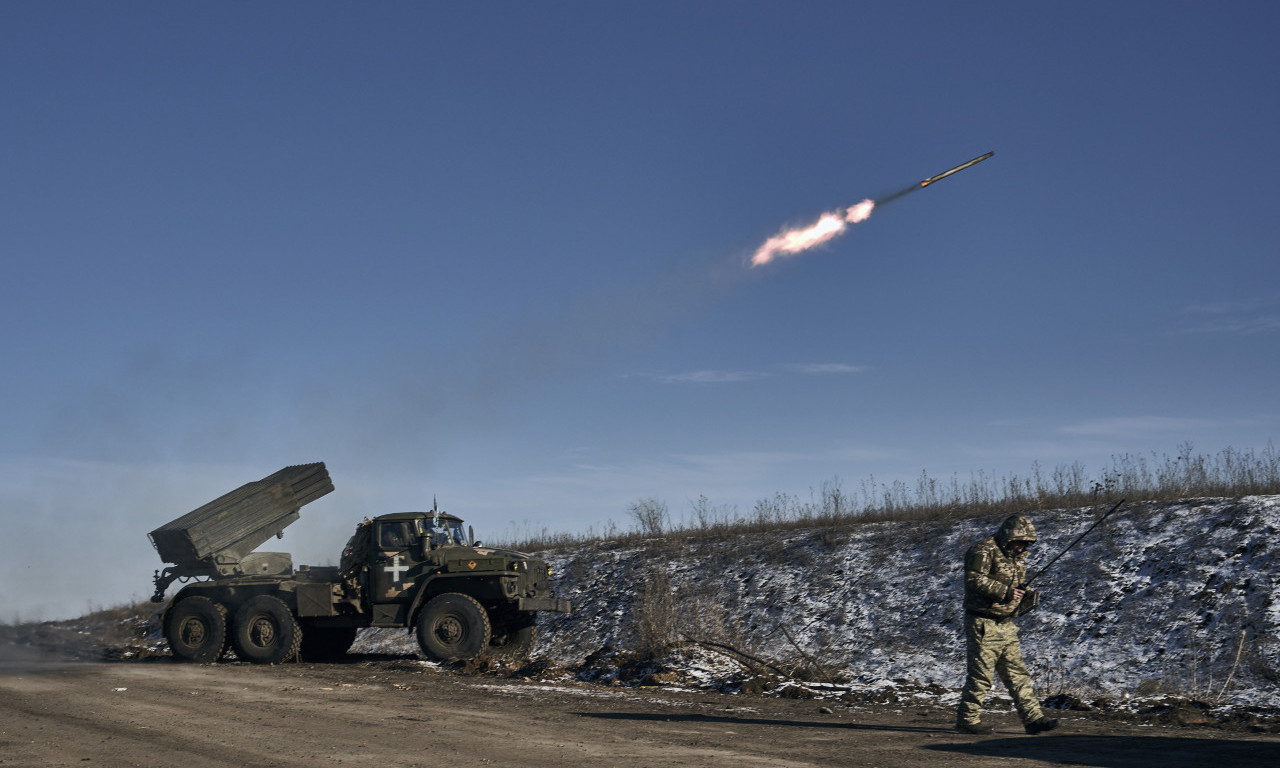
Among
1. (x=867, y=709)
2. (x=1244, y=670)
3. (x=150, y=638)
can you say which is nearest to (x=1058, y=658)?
(x=1244, y=670)

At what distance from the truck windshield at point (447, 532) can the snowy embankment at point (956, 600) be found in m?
2.71

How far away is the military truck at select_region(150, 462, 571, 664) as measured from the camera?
54.3 ft

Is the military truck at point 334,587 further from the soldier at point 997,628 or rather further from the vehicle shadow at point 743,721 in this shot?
the soldier at point 997,628

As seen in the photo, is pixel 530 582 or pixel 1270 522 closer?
pixel 1270 522

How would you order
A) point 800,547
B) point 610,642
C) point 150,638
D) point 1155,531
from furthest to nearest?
point 150,638 < point 800,547 < point 610,642 < point 1155,531

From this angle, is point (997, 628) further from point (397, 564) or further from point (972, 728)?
point (397, 564)

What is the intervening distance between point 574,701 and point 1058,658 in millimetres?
6601

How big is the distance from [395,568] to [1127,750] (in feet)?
40.4

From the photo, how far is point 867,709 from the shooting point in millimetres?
11703

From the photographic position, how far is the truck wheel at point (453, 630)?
16.1 m

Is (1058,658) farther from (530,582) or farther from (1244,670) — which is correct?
(530,582)

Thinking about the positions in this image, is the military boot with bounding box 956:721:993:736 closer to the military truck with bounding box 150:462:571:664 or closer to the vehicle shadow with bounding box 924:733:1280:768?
the vehicle shadow with bounding box 924:733:1280:768

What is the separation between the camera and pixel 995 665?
29.3ft

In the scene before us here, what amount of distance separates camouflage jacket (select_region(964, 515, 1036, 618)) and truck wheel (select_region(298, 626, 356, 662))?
42.9 feet
